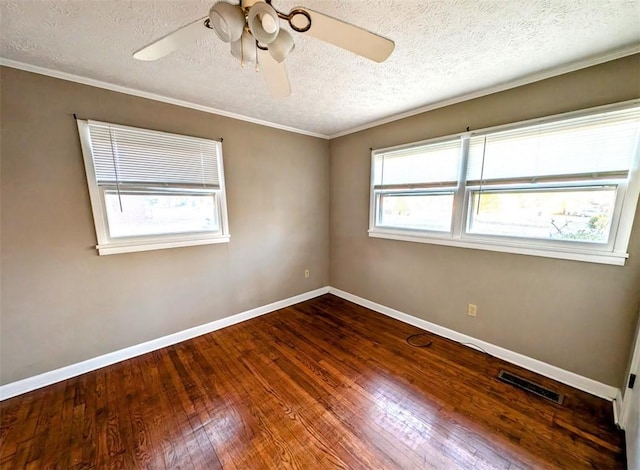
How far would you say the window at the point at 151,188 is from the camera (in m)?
2.00

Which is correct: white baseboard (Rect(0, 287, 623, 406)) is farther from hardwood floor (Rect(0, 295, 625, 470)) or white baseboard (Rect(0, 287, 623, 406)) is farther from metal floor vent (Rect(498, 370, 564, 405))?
metal floor vent (Rect(498, 370, 564, 405))

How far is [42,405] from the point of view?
1.74 metres

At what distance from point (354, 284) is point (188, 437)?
2.41 m

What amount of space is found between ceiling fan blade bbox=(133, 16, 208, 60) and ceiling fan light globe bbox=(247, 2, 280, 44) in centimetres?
27

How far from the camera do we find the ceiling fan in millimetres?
866

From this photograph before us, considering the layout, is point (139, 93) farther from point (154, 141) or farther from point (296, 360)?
point (296, 360)

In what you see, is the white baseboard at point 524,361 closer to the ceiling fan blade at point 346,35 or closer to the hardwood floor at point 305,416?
the hardwood floor at point 305,416

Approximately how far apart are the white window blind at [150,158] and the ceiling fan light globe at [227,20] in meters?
1.71

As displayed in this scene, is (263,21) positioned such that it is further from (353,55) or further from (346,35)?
(353,55)

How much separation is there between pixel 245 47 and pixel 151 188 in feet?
5.74

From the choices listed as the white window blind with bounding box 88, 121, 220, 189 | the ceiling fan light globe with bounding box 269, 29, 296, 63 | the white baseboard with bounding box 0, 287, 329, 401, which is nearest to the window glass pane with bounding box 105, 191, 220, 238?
the white window blind with bounding box 88, 121, 220, 189

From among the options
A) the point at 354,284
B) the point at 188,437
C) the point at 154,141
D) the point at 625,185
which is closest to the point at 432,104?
the point at 625,185

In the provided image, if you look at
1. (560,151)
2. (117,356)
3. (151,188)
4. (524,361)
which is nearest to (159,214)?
(151,188)

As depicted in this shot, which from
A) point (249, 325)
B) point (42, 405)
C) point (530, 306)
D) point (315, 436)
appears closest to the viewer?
point (315, 436)
